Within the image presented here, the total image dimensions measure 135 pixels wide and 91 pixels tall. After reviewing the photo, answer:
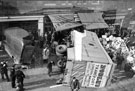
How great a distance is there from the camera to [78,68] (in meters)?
11.2

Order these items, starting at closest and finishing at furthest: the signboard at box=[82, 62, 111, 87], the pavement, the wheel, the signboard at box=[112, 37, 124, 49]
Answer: the signboard at box=[82, 62, 111, 87]
the pavement
the wheel
the signboard at box=[112, 37, 124, 49]

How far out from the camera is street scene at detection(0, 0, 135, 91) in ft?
37.4

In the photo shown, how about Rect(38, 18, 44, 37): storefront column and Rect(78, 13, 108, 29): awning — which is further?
Rect(78, 13, 108, 29): awning

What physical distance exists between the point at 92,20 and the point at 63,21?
316 centimetres

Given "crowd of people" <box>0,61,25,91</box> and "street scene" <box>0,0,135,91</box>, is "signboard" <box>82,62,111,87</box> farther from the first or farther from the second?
"crowd of people" <box>0,61,25,91</box>

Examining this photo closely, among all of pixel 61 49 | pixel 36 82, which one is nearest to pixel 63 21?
pixel 61 49

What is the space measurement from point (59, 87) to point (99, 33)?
9.63 meters

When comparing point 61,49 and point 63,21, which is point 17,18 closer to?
point 63,21

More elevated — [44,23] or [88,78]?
[44,23]

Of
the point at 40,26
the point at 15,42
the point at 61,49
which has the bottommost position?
the point at 61,49

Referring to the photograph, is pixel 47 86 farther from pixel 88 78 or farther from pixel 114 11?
pixel 114 11

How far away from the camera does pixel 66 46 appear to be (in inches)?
602

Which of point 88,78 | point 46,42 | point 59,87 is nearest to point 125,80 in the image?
point 88,78

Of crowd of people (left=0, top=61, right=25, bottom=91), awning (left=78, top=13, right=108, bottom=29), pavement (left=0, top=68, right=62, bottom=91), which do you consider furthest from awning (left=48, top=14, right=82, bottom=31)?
crowd of people (left=0, top=61, right=25, bottom=91)
